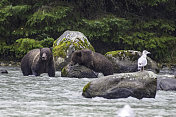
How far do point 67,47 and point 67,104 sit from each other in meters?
8.71

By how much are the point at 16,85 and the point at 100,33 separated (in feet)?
29.3

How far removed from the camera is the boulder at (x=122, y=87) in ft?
26.3

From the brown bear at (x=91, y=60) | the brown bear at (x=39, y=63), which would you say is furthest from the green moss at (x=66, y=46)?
the brown bear at (x=91, y=60)

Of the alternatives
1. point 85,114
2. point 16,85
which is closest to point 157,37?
point 16,85

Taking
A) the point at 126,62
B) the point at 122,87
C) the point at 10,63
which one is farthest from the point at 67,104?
the point at 10,63

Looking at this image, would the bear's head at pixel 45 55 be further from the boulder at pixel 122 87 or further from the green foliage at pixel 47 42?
the green foliage at pixel 47 42

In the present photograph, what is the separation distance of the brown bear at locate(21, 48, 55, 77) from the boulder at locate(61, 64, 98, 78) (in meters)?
0.51

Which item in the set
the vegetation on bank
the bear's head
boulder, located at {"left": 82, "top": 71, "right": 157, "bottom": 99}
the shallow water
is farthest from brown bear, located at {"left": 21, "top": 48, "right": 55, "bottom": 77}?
boulder, located at {"left": 82, "top": 71, "right": 157, "bottom": 99}

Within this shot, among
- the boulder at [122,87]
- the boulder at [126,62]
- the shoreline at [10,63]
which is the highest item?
the boulder at [122,87]

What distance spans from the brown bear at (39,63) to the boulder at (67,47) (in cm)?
233

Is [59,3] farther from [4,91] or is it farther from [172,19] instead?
[4,91]

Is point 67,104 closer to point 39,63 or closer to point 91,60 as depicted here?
point 39,63

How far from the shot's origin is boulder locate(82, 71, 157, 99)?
8023mm

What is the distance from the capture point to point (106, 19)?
60.7ft
